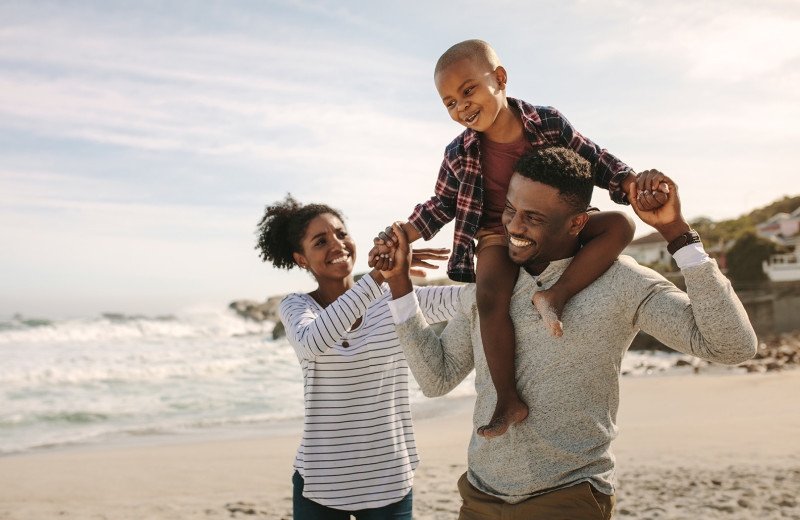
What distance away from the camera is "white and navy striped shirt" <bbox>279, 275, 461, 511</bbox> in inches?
112

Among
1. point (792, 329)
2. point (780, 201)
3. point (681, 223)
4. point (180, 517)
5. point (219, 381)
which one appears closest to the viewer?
point (681, 223)

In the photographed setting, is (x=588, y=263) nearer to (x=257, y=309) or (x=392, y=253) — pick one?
(x=392, y=253)

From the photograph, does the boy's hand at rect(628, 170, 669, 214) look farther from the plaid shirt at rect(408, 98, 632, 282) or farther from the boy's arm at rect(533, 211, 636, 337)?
the plaid shirt at rect(408, 98, 632, 282)

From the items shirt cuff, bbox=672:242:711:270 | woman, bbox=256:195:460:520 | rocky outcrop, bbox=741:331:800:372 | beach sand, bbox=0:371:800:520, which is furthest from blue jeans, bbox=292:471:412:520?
rocky outcrop, bbox=741:331:800:372

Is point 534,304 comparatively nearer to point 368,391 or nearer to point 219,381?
point 368,391

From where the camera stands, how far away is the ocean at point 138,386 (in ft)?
35.6

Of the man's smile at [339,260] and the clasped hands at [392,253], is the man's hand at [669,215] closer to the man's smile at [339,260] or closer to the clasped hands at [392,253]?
the clasped hands at [392,253]

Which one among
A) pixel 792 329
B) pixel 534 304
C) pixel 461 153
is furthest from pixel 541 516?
pixel 792 329

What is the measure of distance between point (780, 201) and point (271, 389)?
5653cm

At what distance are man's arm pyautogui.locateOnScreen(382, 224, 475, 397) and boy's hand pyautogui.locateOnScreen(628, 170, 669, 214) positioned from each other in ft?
2.17

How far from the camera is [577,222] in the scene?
2113 mm

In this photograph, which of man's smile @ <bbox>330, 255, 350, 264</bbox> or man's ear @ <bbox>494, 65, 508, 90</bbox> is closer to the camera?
man's ear @ <bbox>494, 65, 508, 90</bbox>

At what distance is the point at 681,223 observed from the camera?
1932mm

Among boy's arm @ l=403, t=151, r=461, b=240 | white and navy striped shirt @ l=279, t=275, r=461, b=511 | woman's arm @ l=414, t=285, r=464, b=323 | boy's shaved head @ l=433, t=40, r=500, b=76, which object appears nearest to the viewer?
boy's shaved head @ l=433, t=40, r=500, b=76
